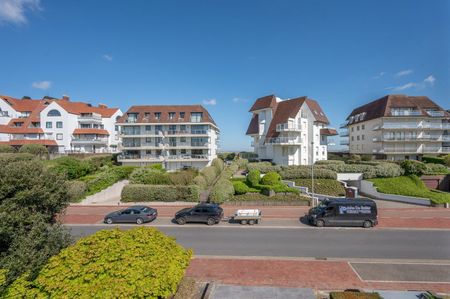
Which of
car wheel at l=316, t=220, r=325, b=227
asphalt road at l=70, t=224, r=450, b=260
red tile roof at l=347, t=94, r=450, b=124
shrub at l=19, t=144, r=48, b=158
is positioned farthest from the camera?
red tile roof at l=347, t=94, r=450, b=124

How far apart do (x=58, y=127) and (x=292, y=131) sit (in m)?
47.6

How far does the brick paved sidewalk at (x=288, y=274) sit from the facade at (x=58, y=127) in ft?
147

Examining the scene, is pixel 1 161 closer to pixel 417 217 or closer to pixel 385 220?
pixel 385 220

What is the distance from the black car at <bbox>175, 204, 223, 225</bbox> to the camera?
19062mm

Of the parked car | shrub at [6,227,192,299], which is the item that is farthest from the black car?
shrub at [6,227,192,299]

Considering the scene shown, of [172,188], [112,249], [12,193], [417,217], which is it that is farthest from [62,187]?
[417,217]

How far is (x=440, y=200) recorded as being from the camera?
22.6 metres

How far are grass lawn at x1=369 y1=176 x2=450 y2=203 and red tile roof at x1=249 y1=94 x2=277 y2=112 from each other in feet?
70.4

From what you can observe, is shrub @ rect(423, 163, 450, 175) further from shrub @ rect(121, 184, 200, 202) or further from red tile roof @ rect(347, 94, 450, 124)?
shrub @ rect(121, 184, 200, 202)

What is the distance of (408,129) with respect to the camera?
1736 inches

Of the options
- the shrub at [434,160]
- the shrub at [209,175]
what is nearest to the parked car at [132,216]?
the shrub at [209,175]

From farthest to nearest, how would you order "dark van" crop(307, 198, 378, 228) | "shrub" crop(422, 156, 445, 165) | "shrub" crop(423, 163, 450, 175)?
"shrub" crop(422, 156, 445, 165) < "shrub" crop(423, 163, 450, 175) < "dark van" crop(307, 198, 378, 228)

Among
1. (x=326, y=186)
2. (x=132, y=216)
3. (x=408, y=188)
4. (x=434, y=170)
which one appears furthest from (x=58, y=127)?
(x=434, y=170)

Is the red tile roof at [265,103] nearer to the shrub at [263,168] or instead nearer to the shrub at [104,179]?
the shrub at [263,168]
